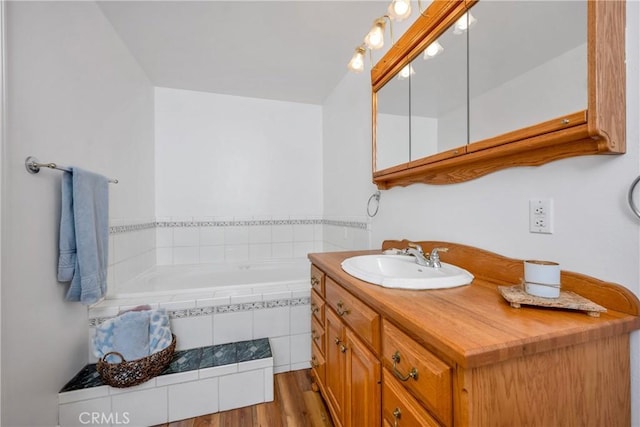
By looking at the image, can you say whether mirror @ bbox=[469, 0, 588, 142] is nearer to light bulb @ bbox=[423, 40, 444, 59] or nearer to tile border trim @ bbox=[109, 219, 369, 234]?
light bulb @ bbox=[423, 40, 444, 59]

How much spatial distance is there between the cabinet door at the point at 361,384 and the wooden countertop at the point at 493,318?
0.20 m

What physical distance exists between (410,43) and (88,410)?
2.42 meters

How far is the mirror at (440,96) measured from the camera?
3.51ft

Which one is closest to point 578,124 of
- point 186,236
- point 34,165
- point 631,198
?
point 631,198

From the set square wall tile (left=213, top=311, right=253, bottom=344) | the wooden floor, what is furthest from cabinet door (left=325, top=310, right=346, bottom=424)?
square wall tile (left=213, top=311, right=253, bottom=344)

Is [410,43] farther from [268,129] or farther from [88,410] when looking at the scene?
[88,410]

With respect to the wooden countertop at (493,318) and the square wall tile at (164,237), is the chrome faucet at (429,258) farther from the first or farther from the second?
the square wall tile at (164,237)

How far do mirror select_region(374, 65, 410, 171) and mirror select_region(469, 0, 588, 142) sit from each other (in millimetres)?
420

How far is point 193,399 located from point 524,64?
6.90ft

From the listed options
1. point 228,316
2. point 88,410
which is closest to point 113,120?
point 228,316

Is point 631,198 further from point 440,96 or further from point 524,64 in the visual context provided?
point 440,96

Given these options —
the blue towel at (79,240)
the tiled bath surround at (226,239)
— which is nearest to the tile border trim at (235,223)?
the tiled bath surround at (226,239)

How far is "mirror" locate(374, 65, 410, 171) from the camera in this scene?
143 centimetres

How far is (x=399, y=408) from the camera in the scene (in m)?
0.71
